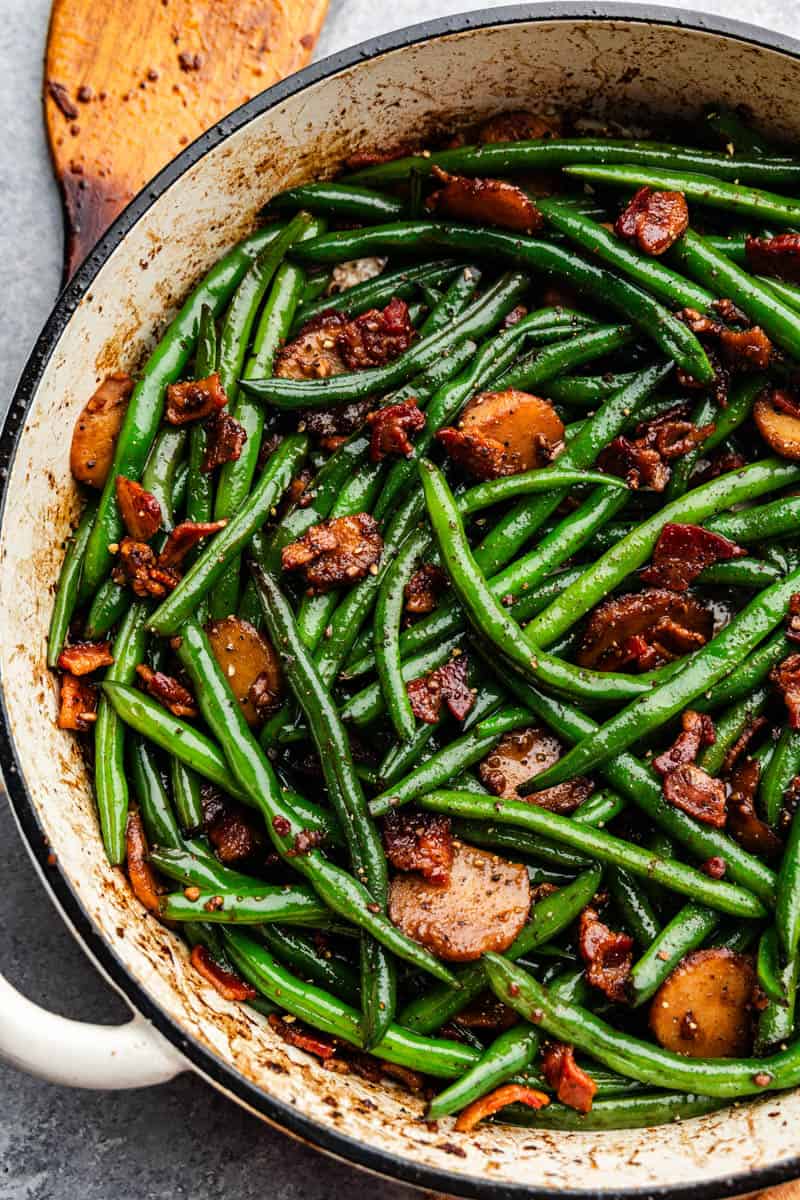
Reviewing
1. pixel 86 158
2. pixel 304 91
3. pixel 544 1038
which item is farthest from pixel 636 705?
pixel 86 158

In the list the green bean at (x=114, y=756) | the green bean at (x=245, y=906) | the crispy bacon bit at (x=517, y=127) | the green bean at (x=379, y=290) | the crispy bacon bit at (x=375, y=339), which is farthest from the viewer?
the crispy bacon bit at (x=517, y=127)

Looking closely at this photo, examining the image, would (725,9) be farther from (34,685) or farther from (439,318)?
(34,685)

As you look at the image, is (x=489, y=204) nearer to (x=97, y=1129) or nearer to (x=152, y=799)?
(x=152, y=799)

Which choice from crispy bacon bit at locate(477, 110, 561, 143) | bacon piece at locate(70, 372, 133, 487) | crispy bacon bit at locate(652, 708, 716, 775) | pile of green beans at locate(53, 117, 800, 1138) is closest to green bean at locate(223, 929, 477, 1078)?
pile of green beans at locate(53, 117, 800, 1138)

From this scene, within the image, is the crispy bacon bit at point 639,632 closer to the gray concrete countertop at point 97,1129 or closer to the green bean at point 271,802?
the green bean at point 271,802

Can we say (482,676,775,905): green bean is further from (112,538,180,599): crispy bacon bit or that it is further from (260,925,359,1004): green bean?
(112,538,180,599): crispy bacon bit

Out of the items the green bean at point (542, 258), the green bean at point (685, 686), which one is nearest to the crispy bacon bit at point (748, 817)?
the green bean at point (685, 686)
